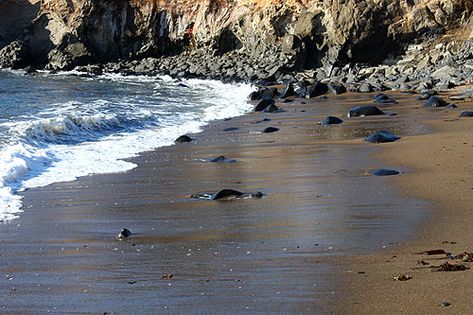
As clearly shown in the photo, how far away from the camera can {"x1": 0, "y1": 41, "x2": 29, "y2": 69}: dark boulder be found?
39.5 m

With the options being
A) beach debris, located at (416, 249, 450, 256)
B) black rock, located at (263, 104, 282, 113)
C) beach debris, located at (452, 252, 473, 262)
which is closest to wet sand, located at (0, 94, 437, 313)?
beach debris, located at (416, 249, 450, 256)

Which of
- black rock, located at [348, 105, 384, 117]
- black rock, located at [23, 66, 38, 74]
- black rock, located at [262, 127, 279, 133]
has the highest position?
black rock, located at [262, 127, 279, 133]

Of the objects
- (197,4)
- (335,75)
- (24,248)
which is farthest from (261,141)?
(197,4)

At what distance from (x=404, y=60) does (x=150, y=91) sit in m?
8.96

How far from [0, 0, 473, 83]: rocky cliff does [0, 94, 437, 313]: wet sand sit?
60.6 ft

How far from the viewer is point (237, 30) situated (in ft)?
116

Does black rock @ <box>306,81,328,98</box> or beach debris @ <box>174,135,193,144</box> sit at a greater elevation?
beach debris @ <box>174,135,193,144</box>

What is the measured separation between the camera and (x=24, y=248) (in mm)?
5844

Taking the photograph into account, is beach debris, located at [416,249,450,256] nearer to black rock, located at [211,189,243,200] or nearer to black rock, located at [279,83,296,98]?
black rock, located at [211,189,243,200]

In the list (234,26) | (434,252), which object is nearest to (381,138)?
(434,252)

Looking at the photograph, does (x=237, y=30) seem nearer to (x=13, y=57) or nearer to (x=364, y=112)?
(x=13, y=57)

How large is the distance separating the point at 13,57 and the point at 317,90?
22117mm

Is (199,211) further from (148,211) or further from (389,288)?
(389,288)

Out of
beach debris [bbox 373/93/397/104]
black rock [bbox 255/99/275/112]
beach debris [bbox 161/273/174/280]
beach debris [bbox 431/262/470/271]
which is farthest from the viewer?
black rock [bbox 255/99/275/112]
